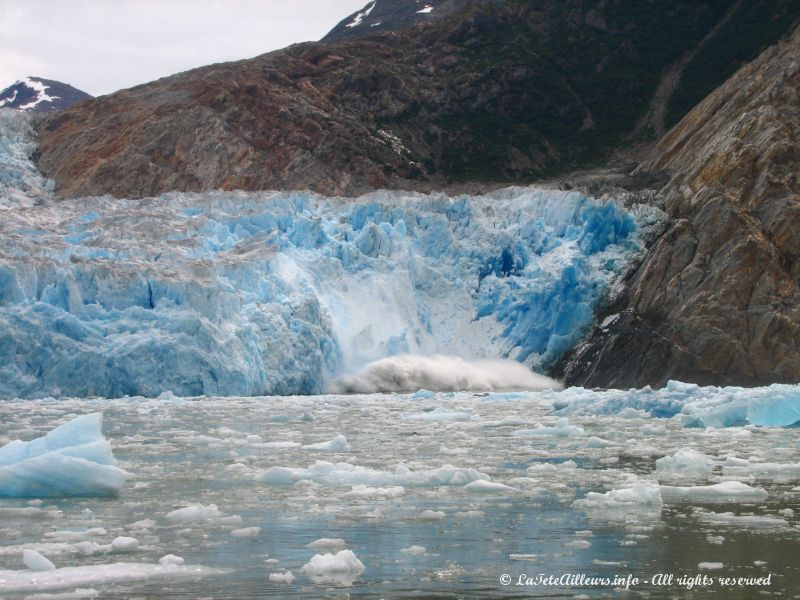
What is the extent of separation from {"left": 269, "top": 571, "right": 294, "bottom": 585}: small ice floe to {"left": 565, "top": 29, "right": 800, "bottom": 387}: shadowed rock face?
19989mm

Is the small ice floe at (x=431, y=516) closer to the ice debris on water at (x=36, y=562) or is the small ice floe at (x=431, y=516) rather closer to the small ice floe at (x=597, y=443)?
the ice debris on water at (x=36, y=562)

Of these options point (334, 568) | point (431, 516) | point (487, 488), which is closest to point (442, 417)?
point (487, 488)

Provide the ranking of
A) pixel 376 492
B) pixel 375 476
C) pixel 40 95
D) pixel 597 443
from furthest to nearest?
pixel 40 95
pixel 597 443
pixel 375 476
pixel 376 492

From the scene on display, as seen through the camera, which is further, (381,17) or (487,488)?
(381,17)

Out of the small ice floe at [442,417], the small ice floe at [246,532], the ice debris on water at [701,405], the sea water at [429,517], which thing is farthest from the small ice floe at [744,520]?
the small ice floe at [442,417]

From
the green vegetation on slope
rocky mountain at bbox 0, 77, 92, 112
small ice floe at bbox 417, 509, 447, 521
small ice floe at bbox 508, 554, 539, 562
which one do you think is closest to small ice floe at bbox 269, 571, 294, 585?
small ice floe at bbox 508, 554, 539, 562

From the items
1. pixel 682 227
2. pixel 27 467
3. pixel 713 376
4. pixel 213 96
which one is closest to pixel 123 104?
pixel 213 96

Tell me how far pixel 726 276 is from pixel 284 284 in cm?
1123

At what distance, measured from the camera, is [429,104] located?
53125mm

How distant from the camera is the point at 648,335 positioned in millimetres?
25562

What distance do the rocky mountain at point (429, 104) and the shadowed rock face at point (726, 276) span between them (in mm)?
19521

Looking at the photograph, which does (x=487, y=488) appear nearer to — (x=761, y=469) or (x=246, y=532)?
(x=246, y=532)

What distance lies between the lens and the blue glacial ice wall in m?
21.8

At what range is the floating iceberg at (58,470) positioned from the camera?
842cm
